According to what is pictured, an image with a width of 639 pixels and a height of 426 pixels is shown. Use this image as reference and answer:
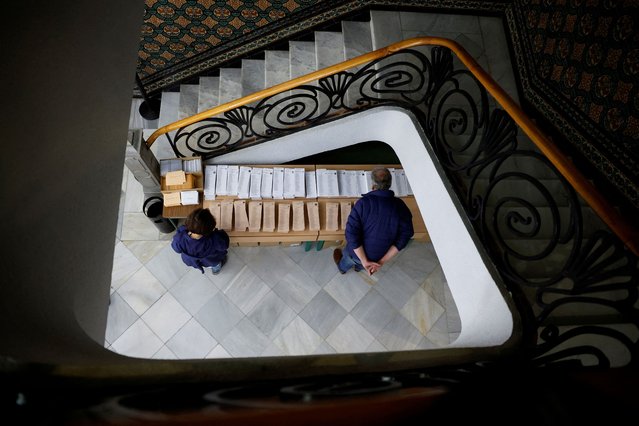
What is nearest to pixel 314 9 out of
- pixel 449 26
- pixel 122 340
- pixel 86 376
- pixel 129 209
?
pixel 449 26

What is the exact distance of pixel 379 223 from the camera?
3.93 m

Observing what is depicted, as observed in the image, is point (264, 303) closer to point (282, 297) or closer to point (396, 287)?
point (282, 297)

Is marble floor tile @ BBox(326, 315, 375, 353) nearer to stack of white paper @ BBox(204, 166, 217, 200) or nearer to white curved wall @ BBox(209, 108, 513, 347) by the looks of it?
white curved wall @ BBox(209, 108, 513, 347)

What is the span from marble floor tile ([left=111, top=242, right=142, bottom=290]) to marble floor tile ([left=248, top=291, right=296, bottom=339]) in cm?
175

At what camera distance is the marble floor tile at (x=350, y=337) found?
5008 mm

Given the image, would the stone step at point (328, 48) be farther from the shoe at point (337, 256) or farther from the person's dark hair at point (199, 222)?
the person's dark hair at point (199, 222)

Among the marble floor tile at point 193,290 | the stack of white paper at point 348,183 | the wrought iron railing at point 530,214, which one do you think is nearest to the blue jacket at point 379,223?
the wrought iron railing at point 530,214

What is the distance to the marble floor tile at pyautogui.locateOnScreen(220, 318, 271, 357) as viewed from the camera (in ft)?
16.0

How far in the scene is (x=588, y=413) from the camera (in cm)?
99

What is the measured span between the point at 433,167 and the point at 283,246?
9.02 feet

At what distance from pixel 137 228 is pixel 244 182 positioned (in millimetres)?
1795

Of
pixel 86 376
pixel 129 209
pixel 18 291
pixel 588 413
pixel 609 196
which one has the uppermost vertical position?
pixel 129 209

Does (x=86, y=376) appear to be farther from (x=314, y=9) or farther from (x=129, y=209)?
(x=314, y=9)

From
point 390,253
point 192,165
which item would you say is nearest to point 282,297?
point 390,253
